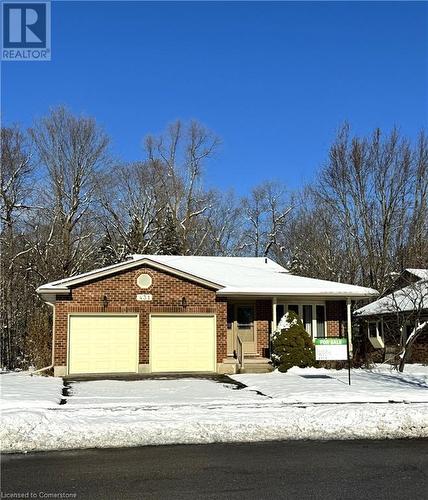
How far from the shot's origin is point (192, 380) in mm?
18641

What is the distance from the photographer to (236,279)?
23.8 metres

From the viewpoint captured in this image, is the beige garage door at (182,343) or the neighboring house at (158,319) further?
the beige garage door at (182,343)

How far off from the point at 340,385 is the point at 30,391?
869 centimetres

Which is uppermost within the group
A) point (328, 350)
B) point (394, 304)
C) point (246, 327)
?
point (394, 304)

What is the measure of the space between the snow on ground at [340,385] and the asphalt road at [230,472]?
15.2 ft

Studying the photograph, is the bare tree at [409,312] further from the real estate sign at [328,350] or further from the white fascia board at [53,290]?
the white fascia board at [53,290]

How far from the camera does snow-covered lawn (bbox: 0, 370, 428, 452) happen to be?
33.2ft

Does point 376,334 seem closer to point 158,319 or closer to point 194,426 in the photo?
point 158,319

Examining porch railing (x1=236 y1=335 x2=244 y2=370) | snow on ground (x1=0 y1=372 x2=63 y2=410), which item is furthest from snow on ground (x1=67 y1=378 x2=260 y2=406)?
porch railing (x1=236 y1=335 x2=244 y2=370)

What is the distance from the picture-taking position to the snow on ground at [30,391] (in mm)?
13250

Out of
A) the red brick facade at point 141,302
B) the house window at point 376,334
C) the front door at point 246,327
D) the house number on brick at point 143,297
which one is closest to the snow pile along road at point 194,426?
the red brick facade at point 141,302

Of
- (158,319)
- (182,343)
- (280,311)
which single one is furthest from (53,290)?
(280,311)

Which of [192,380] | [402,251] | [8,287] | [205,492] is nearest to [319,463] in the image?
[205,492]

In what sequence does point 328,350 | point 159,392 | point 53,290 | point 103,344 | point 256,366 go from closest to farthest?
point 159,392 < point 328,350 < point 53,290 < point 103,344 < point 256,366
